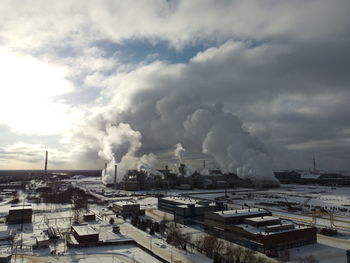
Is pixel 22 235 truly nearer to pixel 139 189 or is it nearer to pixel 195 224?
pixel 195 224

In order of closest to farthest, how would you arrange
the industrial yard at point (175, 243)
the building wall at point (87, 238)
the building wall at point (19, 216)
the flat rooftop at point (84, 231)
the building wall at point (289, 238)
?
the industrial yard at point (175, 243) → the building wall at point (289, 238) → the building wall at point (87, 238) → the flat rooftop at point (84, 231) → the building wall at point (19, 216)

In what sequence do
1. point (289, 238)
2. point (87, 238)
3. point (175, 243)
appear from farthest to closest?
point (87, 238), point (175, 243), point (289, 238)

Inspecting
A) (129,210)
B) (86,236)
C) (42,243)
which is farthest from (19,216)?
(86,236)

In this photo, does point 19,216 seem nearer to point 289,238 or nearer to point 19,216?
Result: point 19,216

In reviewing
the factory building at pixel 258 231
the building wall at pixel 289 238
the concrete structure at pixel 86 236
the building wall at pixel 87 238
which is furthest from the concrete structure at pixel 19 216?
the building wall at pixel 289 238

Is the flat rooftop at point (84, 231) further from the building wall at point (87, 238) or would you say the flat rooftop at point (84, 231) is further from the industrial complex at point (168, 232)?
the building wall at point (87, 238)

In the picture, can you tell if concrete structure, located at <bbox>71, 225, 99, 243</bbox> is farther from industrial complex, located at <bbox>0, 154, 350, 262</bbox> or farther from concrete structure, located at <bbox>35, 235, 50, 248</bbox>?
concrete structure, located at <bbox>35, 235, 50, 248</bbox>

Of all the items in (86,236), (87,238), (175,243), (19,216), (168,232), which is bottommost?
(175,243)

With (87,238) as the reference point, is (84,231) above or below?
above

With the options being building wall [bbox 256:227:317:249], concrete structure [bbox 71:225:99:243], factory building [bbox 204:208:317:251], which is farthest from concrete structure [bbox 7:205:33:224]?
building wall [bbox 256:227:317:249]
